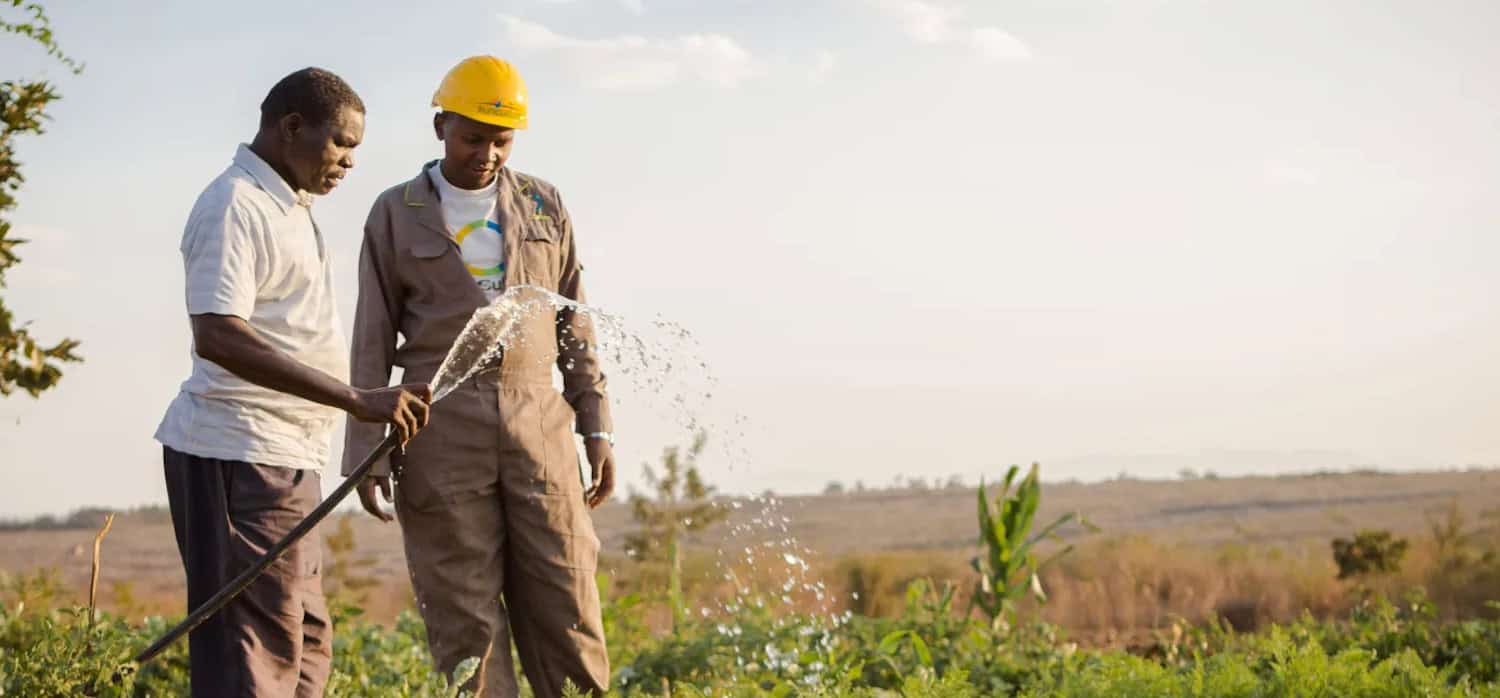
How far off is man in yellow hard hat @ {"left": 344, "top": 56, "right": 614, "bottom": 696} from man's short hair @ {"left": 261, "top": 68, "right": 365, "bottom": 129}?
0.70 metres

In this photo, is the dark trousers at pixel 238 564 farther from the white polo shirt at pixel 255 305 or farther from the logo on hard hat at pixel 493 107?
the logo on hard hat at pixel 493 107

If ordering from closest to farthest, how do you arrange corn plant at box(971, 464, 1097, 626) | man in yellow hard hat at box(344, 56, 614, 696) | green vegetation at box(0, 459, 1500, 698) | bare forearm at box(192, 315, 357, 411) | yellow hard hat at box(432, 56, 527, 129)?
1. bare forearm at box(192, 315, 357, 411)
2. yellow hard hat at box(432, 56, 527, 129)
3. man in yellow hard hat at box(344, 56, 614, 696)
4. green vegetation at box(0, 459, 1500, 698)
5. corn plant at box(971, 464, 1097, 626)

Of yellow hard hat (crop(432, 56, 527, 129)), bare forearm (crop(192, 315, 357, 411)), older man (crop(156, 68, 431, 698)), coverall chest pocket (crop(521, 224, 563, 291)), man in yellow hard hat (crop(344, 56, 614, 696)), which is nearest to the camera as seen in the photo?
bare forearm (crop(192, 315, 357, 411))

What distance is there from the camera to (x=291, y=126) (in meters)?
3.25

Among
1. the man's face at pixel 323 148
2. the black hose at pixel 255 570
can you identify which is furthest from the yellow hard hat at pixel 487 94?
the black hose at pixel 255 570

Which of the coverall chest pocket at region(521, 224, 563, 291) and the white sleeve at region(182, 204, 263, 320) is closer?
the white sleeve at region(182, 204, 263, 320)

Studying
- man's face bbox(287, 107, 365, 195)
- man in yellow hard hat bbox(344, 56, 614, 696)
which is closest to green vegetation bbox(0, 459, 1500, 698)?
man in yellow hard hat bbox(344, 56, 614, 696)

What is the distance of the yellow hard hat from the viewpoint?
391 centimetres

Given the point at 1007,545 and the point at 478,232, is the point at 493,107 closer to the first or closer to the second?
the point at 478,232

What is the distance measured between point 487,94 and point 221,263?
108 centimetres

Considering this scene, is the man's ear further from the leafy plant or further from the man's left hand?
the leafy plant

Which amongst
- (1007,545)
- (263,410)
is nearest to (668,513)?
(1007,545)

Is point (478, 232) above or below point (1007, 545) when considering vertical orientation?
above

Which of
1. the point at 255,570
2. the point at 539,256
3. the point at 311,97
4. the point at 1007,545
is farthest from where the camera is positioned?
the point at 1007,545
